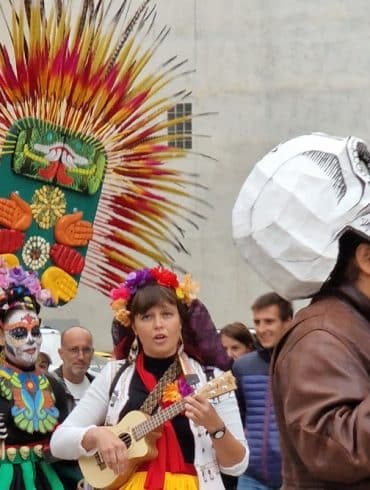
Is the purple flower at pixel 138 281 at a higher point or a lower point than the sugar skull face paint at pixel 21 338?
higher

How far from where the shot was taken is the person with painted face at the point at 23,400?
500cm

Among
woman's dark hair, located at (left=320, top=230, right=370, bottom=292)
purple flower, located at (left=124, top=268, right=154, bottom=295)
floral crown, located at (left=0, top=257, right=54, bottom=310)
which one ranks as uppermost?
woman's dark hair, located at (left=320, top=230, right=370, bottom=292)

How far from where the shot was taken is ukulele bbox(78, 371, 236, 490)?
3920 mm

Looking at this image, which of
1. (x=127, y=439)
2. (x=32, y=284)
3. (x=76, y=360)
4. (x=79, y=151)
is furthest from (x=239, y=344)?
(x=127, y=439)

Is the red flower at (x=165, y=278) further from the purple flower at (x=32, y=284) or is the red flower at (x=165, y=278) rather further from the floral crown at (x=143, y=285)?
the purple flower at (x=32, y=284)

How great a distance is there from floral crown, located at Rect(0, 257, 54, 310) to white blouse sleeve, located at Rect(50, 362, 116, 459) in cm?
128

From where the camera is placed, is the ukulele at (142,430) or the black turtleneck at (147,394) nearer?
the ukulele at (142,430)

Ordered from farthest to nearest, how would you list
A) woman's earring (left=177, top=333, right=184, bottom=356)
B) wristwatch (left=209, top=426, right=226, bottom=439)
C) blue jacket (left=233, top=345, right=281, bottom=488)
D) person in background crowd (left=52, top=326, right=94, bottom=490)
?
person in background crowd (left=52, top=326, right=94, bottom=490), blue jacket (left=233, top=345, right=281, bottom=488), woman's earring (left=177, top=333, right=184, bottom=356), wristwatch (left=209, top=426, right=226, bottom=439)

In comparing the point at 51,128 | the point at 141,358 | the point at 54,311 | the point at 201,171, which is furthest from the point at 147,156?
the point at 201,171

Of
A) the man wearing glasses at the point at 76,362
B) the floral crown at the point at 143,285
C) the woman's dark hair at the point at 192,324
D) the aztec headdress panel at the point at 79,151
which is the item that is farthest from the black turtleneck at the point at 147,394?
Answer: the man wearing glasses at the point at 76,362

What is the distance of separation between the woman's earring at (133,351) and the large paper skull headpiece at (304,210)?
1.77 meters

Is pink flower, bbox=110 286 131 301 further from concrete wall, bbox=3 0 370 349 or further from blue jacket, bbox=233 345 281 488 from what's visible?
concrete wall, bbox=3 0 370 349

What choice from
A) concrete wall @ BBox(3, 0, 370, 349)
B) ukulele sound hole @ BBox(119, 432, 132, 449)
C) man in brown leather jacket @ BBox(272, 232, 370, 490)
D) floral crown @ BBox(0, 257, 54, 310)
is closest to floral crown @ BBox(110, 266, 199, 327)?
ukulele sound hole @ BBox(119, 432, 132, 449)

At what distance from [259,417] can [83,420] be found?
1122 millimetres
